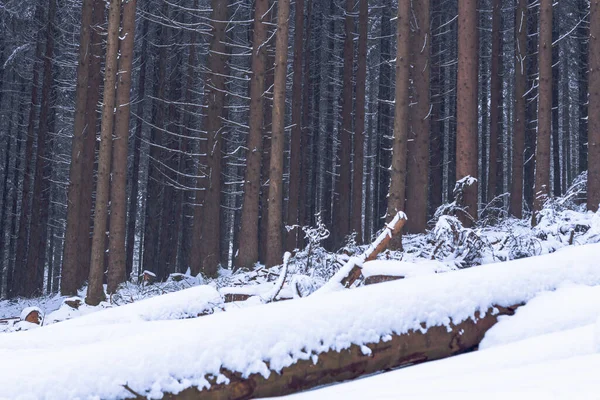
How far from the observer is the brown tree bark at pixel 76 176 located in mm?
15477

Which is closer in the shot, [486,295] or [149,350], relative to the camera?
[149,350]

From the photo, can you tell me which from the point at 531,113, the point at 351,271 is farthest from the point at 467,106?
the point at 531,113

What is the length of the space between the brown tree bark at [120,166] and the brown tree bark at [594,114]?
10.6m

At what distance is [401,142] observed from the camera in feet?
41.4

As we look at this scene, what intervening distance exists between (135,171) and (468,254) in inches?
729

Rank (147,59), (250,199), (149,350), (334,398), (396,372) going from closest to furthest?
(334,398) < (149,350) < (396,372) < (250,199) < (147,59)

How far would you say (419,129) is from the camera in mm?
16344

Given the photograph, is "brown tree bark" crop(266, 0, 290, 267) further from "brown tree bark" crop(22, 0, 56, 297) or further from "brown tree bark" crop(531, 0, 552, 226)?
"brown tree bark" crop(22, 0, 56, 297)

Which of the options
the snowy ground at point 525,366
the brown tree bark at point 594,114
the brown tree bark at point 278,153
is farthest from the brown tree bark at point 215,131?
the snowy ground at point 525,366

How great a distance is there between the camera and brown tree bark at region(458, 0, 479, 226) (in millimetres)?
12492

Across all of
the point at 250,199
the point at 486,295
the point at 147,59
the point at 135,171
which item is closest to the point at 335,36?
the point at 147,59

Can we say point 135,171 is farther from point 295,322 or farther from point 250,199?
point 295,322

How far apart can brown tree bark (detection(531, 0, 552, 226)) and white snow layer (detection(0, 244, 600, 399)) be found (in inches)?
352

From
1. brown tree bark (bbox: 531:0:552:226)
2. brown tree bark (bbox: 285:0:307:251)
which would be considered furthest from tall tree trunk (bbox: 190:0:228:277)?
brown tree bark (bbox: 531:0:552:226)
